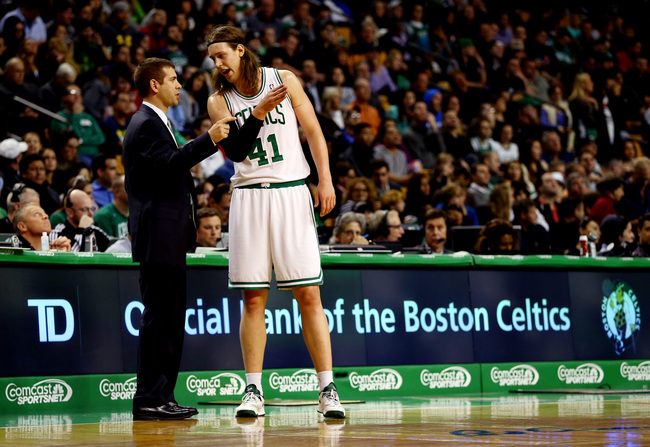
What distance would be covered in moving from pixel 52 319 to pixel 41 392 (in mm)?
484

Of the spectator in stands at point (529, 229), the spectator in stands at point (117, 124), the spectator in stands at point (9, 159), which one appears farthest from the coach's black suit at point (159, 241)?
the spectator in stands at point (117, 124)

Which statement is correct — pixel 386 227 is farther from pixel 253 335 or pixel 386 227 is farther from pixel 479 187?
pixel 253 335

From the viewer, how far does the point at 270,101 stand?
17.3 ft

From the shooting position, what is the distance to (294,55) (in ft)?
52.4

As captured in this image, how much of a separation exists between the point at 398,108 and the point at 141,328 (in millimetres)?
11498

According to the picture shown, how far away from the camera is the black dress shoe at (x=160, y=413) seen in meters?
5.41

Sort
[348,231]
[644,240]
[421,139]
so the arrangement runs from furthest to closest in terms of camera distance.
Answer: [421,139], [644,240], [348,231]

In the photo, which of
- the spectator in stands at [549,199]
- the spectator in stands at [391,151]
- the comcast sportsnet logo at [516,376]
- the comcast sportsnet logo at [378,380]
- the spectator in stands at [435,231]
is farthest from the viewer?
the spectator in stands at [391,151]

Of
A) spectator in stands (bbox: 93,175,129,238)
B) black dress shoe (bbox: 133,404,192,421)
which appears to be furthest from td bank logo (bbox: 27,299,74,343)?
spectator in stands (bbox: 93,175,129,238)

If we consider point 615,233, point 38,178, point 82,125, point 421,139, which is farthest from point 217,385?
point 421,139

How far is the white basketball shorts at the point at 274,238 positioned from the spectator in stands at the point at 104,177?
18.9 feet

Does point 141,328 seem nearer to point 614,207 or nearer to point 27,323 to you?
point 27,323

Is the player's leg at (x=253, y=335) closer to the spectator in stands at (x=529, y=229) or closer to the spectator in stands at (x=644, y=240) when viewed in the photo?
the spectator in stands at (x=644, y=240)

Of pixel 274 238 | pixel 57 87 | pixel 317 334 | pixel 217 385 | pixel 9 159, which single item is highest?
pixel 57 87
